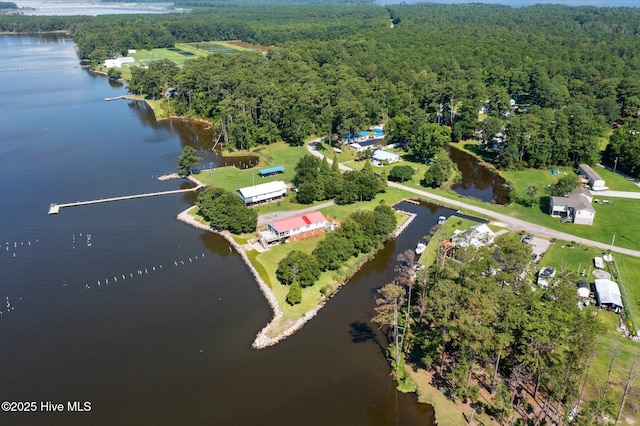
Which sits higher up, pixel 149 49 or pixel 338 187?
pixel 149 49

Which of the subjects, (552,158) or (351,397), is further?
(552,158)

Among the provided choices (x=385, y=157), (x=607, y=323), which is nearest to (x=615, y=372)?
(x=607, y=323)

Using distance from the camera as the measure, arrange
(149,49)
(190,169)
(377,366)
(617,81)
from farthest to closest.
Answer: (149,49) → (617,81) → (190,169) → (377,366)

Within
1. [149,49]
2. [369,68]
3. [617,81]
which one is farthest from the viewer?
[149,49]

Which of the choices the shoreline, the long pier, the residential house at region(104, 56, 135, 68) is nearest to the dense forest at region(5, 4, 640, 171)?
the long pier

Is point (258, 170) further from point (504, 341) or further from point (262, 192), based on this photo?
point (504, 341)

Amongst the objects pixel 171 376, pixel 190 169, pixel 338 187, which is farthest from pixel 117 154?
pixel 171 376

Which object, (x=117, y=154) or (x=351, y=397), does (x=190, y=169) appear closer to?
(x=117, y=154)
